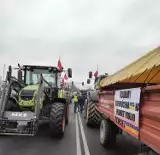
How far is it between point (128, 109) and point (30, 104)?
4.54 meters

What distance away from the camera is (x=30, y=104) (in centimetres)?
791

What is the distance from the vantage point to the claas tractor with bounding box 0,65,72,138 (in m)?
6.88

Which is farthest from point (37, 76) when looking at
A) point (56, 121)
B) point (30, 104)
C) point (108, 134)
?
point (108, 134)

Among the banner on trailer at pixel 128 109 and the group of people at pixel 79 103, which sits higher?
the banner on trailer at pixel 128 109

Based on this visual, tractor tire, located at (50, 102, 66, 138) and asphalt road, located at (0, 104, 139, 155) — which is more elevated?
tractor tire, located at (50, 102, 66, 138)

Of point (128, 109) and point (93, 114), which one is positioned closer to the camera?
point (128, 109)

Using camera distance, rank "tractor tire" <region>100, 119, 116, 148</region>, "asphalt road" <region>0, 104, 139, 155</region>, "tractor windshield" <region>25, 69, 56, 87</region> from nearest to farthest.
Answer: "asphalt road" <region>0, 104, 139, 155</region> → "tractor tire" <region>100, 119, 116, 148</region> → "tractor windshield" <region>25, 69, 56, 87</region>

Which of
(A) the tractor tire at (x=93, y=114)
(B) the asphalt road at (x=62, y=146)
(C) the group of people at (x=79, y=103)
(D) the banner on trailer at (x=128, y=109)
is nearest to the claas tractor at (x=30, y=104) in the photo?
(B) the asphalt road at (x=62, y=146)

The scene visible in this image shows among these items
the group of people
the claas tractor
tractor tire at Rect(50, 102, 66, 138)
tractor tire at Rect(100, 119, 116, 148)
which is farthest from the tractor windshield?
the group of people

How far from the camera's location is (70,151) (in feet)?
21.8

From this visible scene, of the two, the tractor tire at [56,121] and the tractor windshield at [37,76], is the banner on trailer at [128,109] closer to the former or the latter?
the tractor tire at [56,121]

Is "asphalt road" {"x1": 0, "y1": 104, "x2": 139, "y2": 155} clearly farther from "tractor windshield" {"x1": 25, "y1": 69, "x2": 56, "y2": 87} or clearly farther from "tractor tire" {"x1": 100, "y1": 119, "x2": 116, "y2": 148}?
"tractor windshield" {"x1": 25, "y1": 69, "x2": 56, "y2": 87}

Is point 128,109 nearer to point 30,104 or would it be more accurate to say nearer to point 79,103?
point 30,104

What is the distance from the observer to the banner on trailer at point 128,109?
12.1 ft
